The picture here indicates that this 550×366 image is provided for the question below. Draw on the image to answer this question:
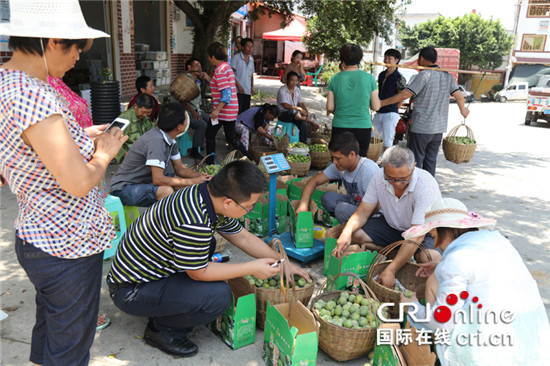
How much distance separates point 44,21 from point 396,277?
2917 millimetres

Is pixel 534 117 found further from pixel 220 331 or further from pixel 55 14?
pixel 55 14

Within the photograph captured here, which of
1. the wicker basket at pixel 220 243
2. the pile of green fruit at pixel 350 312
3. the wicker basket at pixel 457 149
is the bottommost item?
the wicker basket at pixel 220 243

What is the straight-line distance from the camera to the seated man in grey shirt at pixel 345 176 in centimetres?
392

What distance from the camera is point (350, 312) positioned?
278 cm

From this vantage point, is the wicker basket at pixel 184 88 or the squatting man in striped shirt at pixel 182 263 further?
the wicker basket at pixel 184 88

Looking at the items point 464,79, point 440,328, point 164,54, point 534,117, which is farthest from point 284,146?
point 464,79

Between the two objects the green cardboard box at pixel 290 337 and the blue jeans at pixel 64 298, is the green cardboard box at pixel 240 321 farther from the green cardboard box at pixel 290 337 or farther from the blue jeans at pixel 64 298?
the blue jeans at pixel 64 298

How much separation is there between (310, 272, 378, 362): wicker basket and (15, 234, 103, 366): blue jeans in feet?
4.32

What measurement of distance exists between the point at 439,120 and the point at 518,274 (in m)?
3.87

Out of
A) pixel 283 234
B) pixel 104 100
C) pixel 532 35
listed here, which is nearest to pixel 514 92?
pixel 532 35

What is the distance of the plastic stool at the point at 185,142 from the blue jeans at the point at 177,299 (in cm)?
444

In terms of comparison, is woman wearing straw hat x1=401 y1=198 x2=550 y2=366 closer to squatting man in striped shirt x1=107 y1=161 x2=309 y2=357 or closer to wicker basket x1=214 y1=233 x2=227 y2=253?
squatting man in striped shirt x1=107 y1=161 x2=309 y2=357

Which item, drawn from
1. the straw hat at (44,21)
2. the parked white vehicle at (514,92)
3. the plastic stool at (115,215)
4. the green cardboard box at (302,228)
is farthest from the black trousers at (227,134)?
the parked white vehicle at (514,92)

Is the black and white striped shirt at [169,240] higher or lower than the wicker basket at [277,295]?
higher
